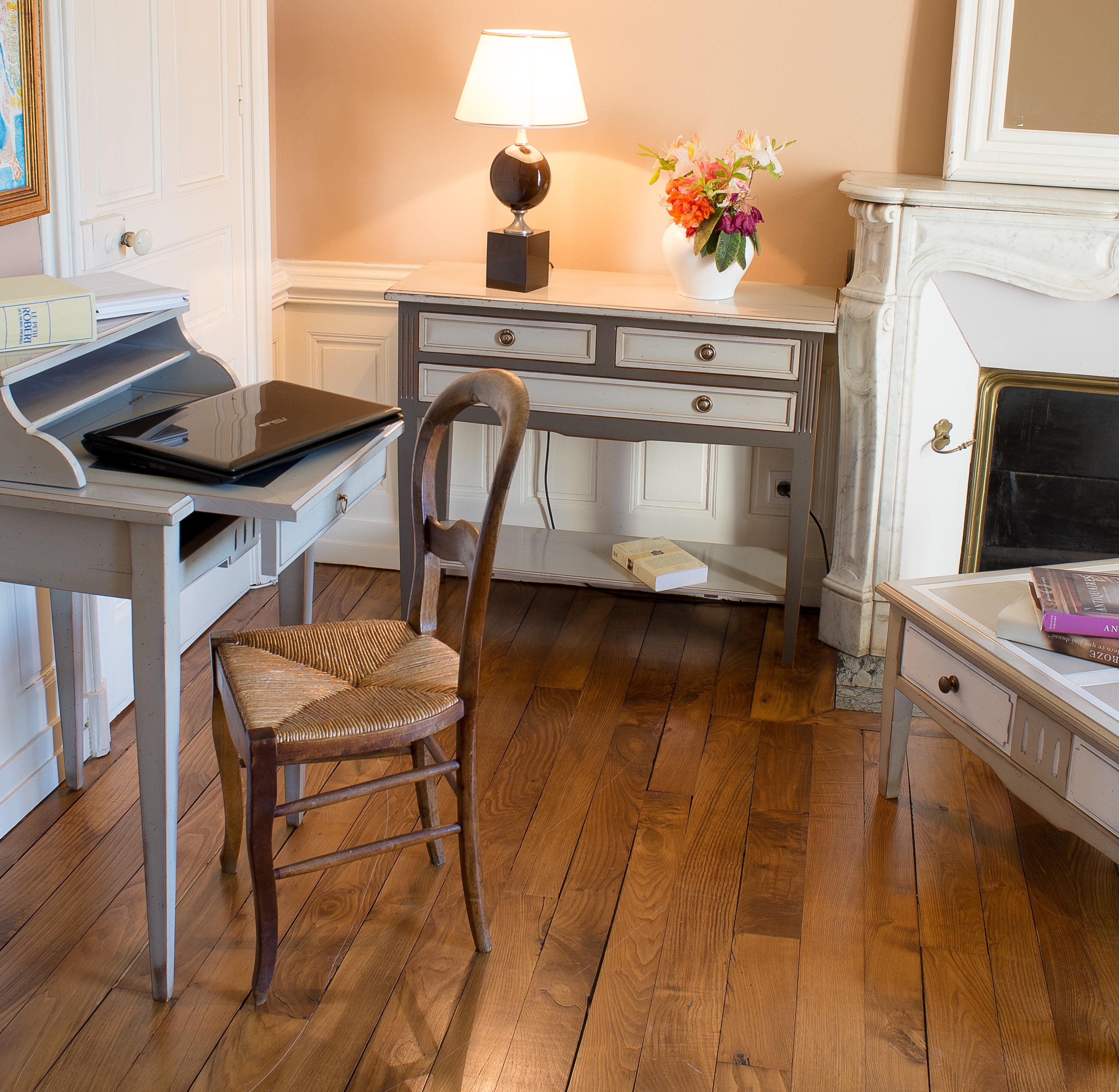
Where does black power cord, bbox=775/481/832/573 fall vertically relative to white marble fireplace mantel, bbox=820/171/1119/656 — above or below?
below

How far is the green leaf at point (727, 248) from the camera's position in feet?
9.25

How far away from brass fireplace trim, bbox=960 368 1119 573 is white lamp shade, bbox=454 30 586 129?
125 centimetres

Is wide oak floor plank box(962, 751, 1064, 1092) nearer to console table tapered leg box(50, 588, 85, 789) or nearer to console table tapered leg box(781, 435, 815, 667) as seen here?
console table tapered leg box(781, 435, 815, 667)

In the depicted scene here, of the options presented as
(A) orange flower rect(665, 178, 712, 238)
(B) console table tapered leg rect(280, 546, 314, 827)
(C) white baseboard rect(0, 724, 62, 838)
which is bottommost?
(C) white baseboard rect(0, 724, 62, 838)

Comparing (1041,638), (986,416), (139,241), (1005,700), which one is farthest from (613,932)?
(986,416)

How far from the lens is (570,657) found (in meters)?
3.04

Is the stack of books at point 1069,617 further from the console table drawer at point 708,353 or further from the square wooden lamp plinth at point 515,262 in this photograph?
the square wooden lamp plinth at point 515,262

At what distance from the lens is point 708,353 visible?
282 cm

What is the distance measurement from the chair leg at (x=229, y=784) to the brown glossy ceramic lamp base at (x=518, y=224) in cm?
141

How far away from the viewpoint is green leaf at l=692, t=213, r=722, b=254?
2.82 m

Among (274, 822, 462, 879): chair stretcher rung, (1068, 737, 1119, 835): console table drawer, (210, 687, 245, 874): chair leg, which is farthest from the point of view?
(210, 687, 245, 874): chair leg

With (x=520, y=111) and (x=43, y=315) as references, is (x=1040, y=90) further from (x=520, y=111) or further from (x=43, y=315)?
(x=43, y=315)

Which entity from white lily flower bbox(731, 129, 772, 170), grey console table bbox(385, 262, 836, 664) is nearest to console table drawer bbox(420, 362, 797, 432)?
grey console table bbox(385, 262, 836, 664)

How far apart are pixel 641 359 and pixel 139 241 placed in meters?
1.17
